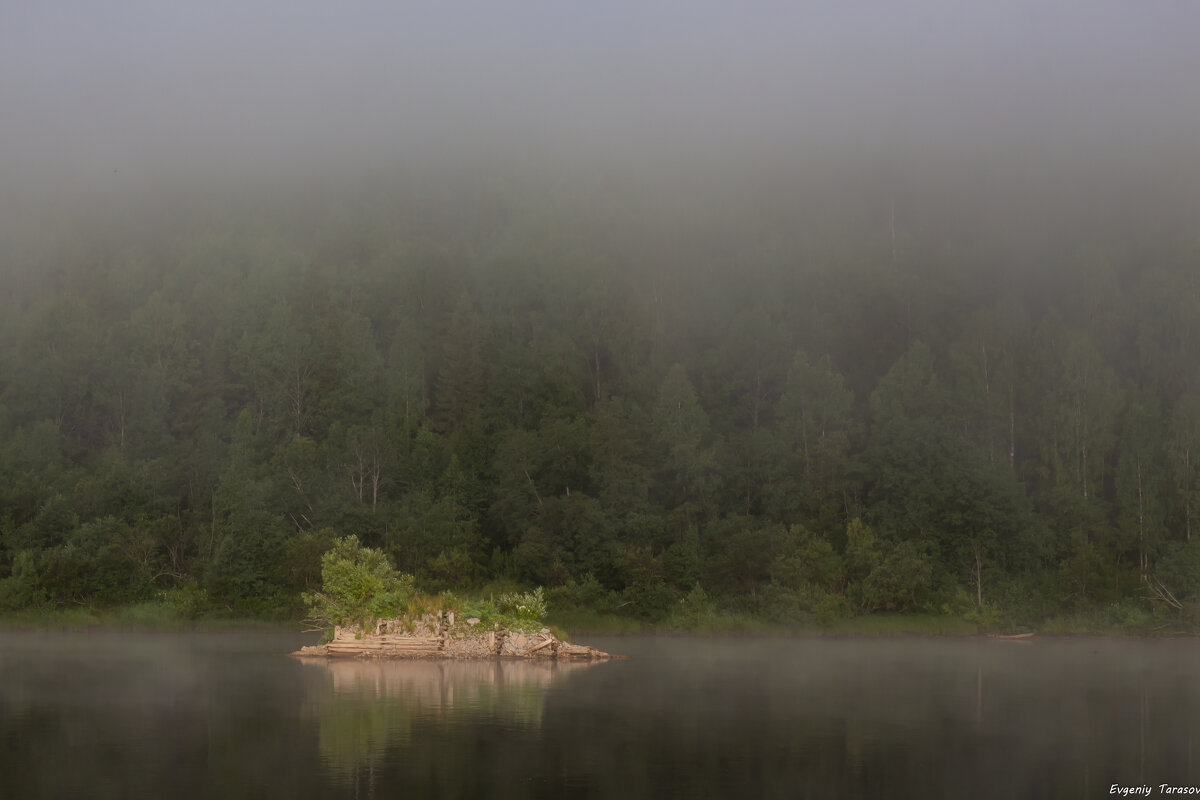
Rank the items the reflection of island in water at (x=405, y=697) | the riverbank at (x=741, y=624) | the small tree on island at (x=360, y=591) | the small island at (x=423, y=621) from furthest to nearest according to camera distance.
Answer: the riverbank at (x=741, y=624)
the small island at (x=423, y=621)
the small tree on island at (x=360, y=591)
the reflection of island in water at (x=405, y=697)

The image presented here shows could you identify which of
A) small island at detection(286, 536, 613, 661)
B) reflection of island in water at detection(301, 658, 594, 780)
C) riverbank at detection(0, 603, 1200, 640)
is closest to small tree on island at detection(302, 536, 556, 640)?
small island at detection(286, 536, 613, 661)

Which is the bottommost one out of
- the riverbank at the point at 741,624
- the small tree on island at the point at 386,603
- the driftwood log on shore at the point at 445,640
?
the riverbank at the point at 741,624

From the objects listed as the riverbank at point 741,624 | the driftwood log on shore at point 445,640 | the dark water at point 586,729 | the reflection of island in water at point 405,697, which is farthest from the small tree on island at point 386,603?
the riverbank at point 741,624

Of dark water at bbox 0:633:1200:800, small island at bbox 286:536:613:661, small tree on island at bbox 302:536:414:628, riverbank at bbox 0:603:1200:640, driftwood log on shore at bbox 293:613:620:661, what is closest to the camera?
dark water at bbox 0:633:1200:800

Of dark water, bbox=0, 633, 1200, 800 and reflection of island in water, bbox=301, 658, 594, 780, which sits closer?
dark water, bbox=0, 633, 1200, 800

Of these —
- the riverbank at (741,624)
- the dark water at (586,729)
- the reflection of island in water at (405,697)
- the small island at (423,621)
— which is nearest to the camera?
the dark water at (586,729)

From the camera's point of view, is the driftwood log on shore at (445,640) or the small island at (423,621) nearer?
the small island at (423,621)

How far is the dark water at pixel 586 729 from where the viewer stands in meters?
21.0

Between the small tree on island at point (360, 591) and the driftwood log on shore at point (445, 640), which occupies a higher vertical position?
the small tree on island at point (360, 591)

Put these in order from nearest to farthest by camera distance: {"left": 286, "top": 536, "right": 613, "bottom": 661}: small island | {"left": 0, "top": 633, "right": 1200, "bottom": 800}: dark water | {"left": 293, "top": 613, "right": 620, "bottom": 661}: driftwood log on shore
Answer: {"left": 0, "top": 633, "right": 1200, "bottom": 800}: dark water
{"left": 286, "top": 536, "right": 613, "bottom": 661}: small island
{"left": 293, "top": 613, "right": 620, "bottom": 661}: driftwood log on shore

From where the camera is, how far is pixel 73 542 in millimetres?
79562

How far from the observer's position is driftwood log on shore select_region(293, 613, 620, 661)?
45.8 m

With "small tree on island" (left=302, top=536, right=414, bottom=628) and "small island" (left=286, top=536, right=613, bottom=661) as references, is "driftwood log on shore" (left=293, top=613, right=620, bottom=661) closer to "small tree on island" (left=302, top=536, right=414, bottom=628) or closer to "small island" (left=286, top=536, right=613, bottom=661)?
"small island" (left=286, top=536, right=613, bottom=661)

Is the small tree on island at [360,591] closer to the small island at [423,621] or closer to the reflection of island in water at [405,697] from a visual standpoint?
the small island at [423,621]
